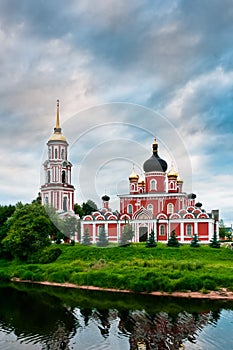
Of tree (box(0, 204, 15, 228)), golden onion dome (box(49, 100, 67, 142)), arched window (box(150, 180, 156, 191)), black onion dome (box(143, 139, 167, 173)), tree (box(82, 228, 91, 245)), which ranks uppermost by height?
golden onion dome (box(49, 100, 67, 142))

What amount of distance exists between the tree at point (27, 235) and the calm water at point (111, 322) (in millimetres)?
7028

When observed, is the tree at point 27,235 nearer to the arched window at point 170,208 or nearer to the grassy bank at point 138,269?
the grassy bank at point 138,269

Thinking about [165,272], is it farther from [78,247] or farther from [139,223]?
[139,223]

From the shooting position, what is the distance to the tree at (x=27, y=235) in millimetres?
28314

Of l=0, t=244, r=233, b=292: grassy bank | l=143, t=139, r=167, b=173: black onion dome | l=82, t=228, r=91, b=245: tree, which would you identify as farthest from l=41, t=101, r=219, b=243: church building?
l=0, t=244, r=233, b=292: grassy bank

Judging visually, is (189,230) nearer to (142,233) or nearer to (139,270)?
(142,233)

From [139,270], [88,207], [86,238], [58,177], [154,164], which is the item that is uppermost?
[154,164]

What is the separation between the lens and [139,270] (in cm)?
2327

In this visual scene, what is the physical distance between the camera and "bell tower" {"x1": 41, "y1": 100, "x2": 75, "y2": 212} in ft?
130

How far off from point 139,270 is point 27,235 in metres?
8.78

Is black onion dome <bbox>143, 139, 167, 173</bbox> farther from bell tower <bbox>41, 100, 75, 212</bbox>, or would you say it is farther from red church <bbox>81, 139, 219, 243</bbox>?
bell tower <bbox>41, 100, 75, 212</bbox>

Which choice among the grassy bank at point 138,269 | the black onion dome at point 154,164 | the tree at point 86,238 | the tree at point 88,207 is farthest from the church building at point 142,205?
the tree at point 88,207

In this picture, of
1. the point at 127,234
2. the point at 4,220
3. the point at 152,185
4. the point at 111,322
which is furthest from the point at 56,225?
the point at 111,322

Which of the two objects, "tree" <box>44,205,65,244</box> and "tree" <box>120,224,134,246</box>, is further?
"tree" <box>120,224,134,246</box>
